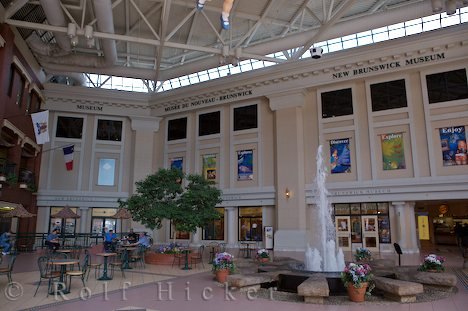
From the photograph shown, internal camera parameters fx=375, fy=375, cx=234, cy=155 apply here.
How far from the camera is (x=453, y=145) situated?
18.5 metres

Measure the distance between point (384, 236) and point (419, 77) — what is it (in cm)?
855

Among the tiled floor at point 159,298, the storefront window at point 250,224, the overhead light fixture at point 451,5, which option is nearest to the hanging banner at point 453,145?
the overhead light fixture at point 451,5

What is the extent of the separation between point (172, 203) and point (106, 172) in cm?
1237

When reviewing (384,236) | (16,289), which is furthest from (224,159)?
(16,289)

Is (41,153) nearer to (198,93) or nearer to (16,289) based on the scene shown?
Result: (198,93)

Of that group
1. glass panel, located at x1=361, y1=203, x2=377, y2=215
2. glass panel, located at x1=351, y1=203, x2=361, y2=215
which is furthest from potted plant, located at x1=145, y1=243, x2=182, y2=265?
glass panel, located at x1=361, y1=203, x2=377, y2=215

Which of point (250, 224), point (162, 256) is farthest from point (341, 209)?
point (162, 256)

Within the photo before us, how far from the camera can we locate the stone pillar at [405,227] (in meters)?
18.9

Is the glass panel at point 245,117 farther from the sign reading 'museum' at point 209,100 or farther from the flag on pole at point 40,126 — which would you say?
the flag on pole at point 40,126

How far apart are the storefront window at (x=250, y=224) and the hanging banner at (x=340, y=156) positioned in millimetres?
5260

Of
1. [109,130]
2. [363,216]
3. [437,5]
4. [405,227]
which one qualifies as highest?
[437,5]

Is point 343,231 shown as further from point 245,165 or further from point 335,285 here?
point 335,285

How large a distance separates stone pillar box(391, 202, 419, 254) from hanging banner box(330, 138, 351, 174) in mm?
3256

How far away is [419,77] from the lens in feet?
64.7
